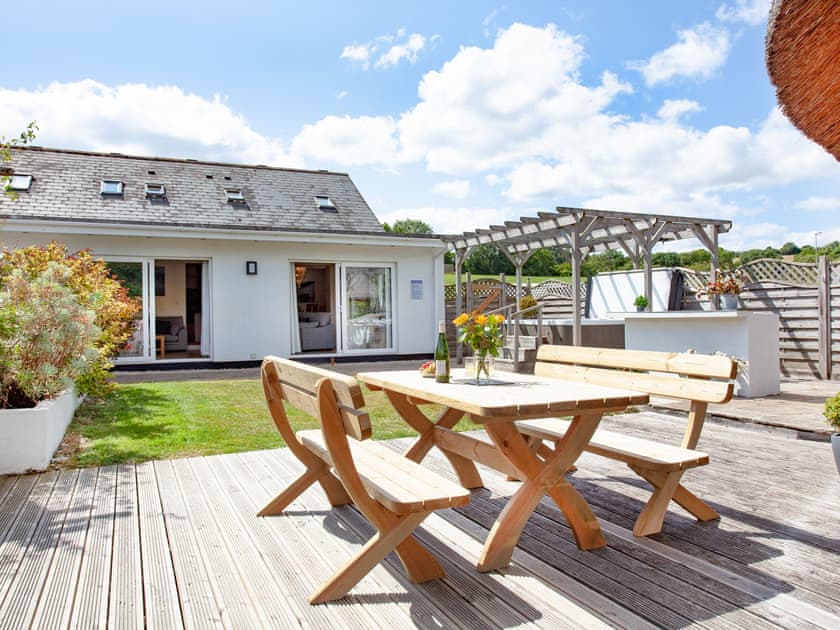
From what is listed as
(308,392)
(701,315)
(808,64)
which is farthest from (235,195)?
(808,64)

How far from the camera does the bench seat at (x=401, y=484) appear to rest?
207 centimetres

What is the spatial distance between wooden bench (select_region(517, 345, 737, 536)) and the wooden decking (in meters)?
0.13

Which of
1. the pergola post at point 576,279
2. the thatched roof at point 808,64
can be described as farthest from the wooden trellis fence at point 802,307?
the thatched roof at point 808,64

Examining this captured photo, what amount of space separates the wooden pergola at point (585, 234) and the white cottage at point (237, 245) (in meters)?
1.40

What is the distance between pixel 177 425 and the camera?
218 inches

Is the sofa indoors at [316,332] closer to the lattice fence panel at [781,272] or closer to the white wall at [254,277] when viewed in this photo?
the white wall at [254,277]

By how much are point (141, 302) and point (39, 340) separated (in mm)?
6066

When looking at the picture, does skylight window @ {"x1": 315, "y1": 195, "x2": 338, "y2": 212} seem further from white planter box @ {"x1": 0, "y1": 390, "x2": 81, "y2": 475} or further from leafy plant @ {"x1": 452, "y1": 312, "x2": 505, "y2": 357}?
leafy plant @ {"x1": 452, "y1": 312, "x2": 505, "y2": 357}

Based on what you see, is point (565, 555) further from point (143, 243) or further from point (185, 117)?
point (185, 117)

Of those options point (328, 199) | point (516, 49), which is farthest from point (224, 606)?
point (328, 199)

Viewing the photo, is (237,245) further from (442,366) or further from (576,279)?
(442,366)

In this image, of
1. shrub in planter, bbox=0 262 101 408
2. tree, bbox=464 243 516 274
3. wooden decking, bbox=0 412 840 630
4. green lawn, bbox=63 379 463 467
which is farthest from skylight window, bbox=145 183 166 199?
tree, bbox=464 243 516 274

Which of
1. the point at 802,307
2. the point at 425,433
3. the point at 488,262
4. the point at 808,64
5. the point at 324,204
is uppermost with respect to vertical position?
the point at 488,262

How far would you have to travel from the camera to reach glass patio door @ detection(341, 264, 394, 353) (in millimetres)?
11898
